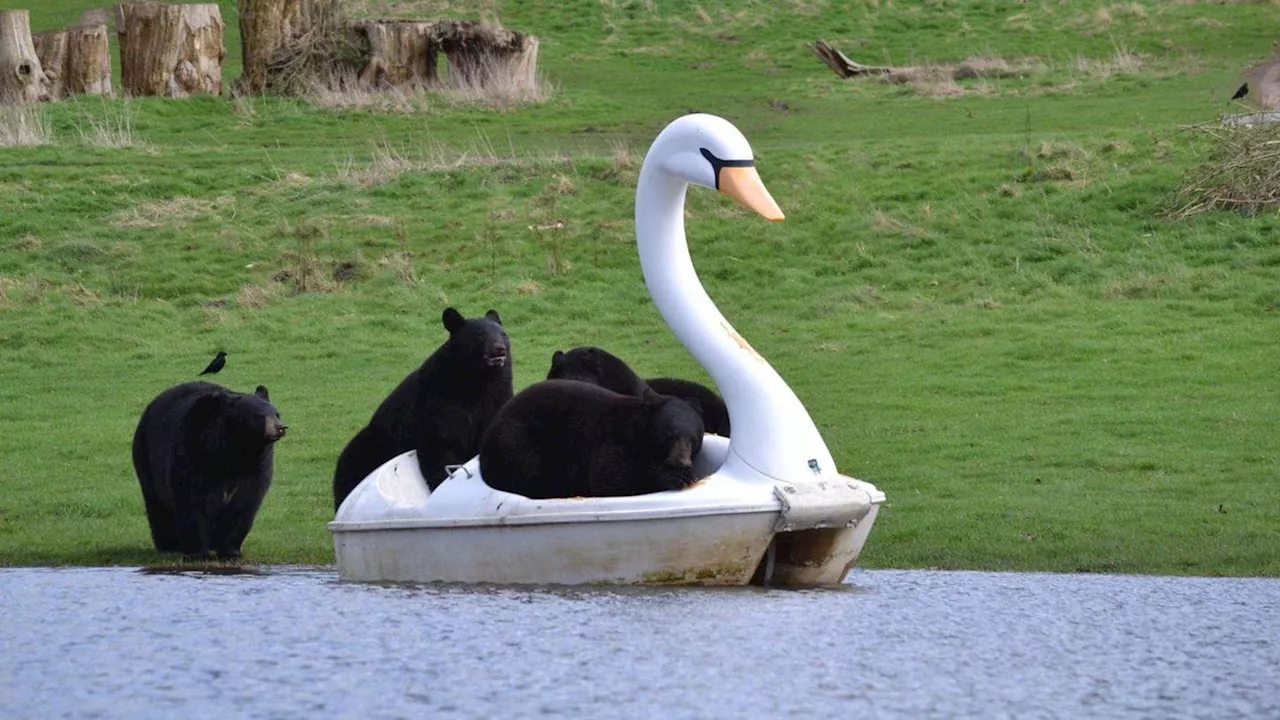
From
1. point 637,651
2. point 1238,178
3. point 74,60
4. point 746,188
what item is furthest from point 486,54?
point 637,651

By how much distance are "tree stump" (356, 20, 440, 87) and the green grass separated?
1.67 m

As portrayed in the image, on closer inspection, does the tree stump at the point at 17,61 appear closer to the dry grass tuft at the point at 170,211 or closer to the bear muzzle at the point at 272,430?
the dry grass tuft at the point at 170,211

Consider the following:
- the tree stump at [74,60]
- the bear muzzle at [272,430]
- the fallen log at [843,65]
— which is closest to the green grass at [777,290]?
the bear muzzle at [272,430]

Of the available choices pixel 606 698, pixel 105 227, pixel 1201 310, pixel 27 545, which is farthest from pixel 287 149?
pixel 606 698

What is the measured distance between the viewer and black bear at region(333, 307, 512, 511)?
497 inches

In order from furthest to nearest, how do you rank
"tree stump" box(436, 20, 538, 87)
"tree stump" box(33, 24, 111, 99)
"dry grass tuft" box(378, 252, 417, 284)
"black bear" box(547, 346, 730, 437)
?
"tree stump" box(436, 20, 538, 87)
"tree stump" box(33, 24, 111, 99)
"dry grass tuft" box(378, 252, 417, 284)
"black bear" box(547, 346, 730, 437)

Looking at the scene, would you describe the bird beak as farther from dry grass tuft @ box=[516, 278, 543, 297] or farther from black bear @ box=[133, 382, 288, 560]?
dry grass tuft @ box=[516, 278, 543, 297]

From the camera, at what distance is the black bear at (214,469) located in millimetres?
13102

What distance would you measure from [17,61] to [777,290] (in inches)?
739

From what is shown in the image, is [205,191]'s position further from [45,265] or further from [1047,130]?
[1047,130]

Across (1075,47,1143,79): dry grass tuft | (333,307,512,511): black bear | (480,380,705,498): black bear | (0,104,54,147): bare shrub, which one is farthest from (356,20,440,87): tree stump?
(480,380,705,498): black bear

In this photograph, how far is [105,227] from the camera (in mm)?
27031

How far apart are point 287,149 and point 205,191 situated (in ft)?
13.1

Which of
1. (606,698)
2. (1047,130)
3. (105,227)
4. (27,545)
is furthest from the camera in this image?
(1047,130)
